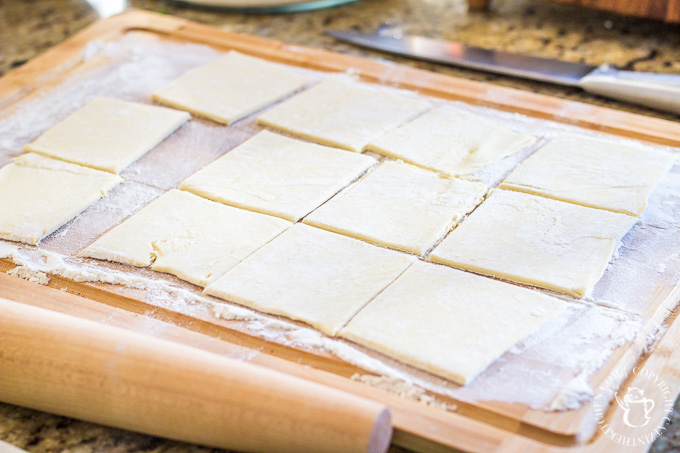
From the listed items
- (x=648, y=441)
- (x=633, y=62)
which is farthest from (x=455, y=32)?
(x=648, y=441)

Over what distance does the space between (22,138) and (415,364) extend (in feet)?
3.81

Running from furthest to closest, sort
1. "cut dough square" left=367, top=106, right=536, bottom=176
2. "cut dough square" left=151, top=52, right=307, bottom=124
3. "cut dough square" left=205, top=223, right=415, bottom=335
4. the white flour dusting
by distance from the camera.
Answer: "cut dough square" left=151, top=52, right=307, bottom=124 → "cut dough square" left=367, top=106, right=536, bottom=176 → "cut dough square" left=205, top=223, right=415, bottom=335 → the white flour dusting

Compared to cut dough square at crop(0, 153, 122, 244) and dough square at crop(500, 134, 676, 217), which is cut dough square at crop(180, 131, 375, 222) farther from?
dough square at crop(500, 134, 676, 217)

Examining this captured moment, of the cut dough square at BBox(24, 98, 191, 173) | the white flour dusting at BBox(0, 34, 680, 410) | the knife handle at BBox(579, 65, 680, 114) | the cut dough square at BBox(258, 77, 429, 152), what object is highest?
the knife handle at BBox(579, 65, 680, 114)

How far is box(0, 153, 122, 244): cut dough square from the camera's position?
4.82 feet

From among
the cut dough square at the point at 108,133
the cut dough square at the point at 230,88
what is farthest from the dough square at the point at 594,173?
the cut dough square at the point at 108,133

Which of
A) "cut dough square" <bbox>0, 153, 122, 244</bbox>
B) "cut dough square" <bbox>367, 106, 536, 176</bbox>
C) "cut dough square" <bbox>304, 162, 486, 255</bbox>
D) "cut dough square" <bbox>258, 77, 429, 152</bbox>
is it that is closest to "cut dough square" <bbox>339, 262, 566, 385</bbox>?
"cut dough square" <bbox>304, 162, 486, 255</bbox>

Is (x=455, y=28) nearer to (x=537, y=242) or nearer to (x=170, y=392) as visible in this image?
(x=537, y=242)

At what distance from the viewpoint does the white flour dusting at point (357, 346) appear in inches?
43.7

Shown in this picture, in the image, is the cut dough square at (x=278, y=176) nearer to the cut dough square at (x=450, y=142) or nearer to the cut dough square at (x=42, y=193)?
the cut dough square at (x=450, y=142)

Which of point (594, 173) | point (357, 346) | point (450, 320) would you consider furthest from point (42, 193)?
point (594, 173)

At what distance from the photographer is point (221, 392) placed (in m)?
1.01

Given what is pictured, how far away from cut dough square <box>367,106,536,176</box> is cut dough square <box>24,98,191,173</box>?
1.66ft

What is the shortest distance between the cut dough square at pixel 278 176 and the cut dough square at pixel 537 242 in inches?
11.6
